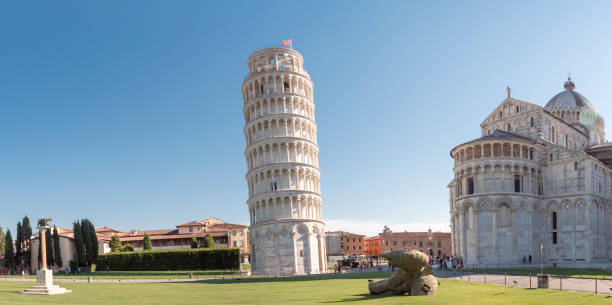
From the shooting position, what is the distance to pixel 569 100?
240ft

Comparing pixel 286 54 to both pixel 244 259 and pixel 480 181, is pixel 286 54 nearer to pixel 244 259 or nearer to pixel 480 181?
pixel 480 181

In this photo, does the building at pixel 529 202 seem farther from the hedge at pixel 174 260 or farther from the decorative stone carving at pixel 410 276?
the decorative stone carving at pixel 410 276

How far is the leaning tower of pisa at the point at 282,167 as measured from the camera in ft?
191

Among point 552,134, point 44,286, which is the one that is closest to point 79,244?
point 44,286

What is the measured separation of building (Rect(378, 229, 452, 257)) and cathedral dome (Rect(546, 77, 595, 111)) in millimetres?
58998

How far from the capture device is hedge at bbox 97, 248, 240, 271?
211 ft

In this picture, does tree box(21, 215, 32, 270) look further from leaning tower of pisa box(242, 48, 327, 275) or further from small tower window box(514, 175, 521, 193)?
small tower window box(514, 175, 521, 193)

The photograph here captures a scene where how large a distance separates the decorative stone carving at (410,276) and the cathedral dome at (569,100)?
61.2 meters

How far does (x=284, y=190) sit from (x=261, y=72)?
1644cm

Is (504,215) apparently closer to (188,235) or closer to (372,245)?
(188,235)

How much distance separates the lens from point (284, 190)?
58.9m

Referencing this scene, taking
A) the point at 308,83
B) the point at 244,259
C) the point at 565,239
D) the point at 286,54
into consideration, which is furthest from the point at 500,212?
the point at 244,259

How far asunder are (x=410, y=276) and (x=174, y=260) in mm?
51763

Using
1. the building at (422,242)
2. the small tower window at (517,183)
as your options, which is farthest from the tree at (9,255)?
the building at (422,242)
